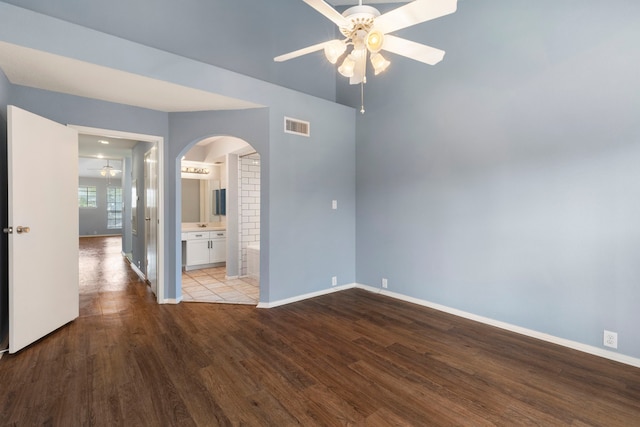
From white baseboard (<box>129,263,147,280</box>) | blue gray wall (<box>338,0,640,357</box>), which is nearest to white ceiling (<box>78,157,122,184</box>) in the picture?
white baseboard (<box>129,263,147,280</box>)

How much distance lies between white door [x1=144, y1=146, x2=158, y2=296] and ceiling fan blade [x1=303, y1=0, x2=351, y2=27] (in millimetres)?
3206

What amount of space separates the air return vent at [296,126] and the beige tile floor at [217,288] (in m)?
2.36

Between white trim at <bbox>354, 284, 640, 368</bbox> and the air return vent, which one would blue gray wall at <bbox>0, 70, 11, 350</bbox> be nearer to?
the air return vent

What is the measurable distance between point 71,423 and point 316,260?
294 cm

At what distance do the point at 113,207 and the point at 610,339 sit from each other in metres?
15.8

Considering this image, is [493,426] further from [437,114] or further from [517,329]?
[437,114]

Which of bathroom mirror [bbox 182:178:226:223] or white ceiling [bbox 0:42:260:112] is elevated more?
white ceiling [bbox 0:42:260:112]

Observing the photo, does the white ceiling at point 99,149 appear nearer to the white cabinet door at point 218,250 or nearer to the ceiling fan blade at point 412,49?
the white cabinet door at point 218,250

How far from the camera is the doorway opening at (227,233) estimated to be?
4812 millimetres

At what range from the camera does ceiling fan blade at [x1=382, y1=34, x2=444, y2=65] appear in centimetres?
197

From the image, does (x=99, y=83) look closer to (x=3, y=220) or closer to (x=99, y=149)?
(x=3, y=220)

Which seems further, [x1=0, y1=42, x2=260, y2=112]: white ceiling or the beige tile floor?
the beige tile floor

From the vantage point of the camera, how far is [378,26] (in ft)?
6.22

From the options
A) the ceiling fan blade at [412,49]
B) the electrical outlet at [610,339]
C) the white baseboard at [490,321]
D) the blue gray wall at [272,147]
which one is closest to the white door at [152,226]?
the blue gray wall at [272,147]
